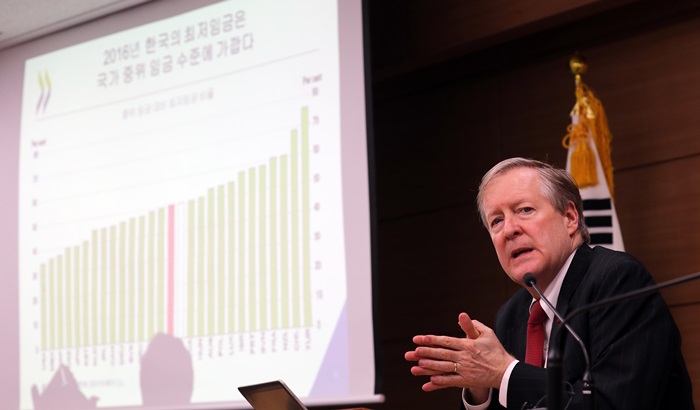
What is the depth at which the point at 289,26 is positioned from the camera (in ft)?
14.0

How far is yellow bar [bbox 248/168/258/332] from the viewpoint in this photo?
414cm

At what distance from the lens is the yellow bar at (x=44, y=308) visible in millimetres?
4789

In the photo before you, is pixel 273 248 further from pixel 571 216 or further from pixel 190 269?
pixel 571 216

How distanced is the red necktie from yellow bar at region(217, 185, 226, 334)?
1.95 meters

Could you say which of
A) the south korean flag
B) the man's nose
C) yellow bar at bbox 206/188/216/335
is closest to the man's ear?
the man's nose

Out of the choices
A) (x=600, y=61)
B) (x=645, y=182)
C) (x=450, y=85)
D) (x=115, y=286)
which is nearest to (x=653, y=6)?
(x=600, y=61)

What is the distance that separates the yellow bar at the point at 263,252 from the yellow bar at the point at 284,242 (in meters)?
0.09

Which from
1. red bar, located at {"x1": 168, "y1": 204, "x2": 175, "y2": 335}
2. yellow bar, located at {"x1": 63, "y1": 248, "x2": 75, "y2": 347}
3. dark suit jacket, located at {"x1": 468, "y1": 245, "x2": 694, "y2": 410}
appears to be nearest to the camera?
dark suit jacket, located at {"x1": 468, "y1": 245, "x2": 694, "y2": 410}

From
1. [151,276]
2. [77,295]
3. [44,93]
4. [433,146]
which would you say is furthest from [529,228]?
[44,93]

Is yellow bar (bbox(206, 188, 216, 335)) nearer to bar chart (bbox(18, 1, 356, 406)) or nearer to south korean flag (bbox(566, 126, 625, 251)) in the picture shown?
bar chart (bbox(18, 1, 356, 406))

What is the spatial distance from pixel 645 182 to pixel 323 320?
144 centimetres

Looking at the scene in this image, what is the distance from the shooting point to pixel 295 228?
4.08 m

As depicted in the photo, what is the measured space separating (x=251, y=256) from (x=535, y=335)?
6.24ft

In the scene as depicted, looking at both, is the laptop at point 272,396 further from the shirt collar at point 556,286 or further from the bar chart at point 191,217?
the bar chart at point 191,217
